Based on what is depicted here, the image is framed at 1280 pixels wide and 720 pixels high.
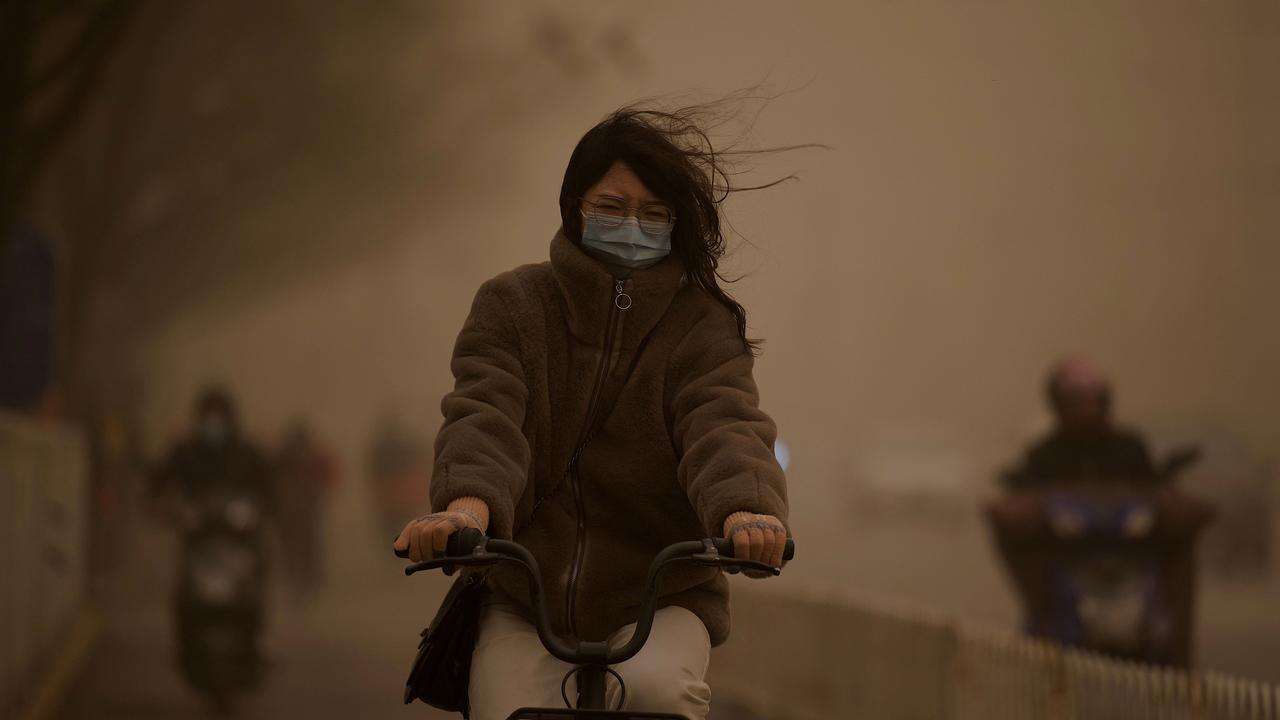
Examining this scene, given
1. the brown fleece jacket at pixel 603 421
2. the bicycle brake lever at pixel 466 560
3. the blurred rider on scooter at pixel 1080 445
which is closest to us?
the bicycle brake lever at pixel 466 560

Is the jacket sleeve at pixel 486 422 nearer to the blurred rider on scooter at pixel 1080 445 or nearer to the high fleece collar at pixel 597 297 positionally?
the high fleece collar at pixel 597 297

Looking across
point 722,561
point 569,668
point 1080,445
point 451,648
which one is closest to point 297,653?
point 1080,445

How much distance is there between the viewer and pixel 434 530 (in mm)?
2998

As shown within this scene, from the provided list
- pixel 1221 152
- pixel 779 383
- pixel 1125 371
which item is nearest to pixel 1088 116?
pixel 1221 152

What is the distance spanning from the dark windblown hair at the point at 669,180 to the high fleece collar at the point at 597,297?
0.11 meters

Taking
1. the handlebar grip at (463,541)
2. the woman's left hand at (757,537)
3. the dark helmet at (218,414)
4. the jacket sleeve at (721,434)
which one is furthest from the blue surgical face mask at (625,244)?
the dark helmet at (218,414)

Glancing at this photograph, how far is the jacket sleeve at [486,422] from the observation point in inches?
125

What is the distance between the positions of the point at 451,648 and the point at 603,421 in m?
0.49

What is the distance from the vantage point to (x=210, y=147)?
2175cm

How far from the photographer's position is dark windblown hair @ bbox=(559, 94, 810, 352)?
11.9 ft

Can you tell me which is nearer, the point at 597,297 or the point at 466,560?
the point at 466,560

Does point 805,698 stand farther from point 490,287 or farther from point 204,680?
point 490,287

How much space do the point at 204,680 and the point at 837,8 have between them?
540 inches

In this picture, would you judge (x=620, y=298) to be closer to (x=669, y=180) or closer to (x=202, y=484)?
(x=669, y=180)
